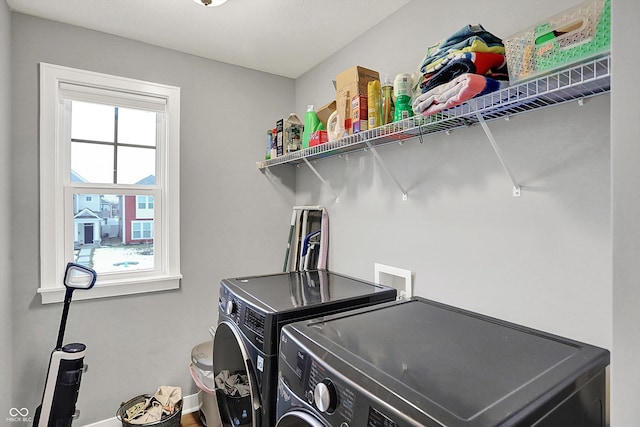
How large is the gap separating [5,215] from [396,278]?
7.02 feet

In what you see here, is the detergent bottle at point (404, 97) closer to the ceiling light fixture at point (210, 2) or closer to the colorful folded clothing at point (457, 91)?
the colorful folded clothing at point (457, 91)

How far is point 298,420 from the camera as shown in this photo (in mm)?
946

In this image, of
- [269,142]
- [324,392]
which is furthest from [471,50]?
[269,142]

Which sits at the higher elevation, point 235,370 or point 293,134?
point 293,134

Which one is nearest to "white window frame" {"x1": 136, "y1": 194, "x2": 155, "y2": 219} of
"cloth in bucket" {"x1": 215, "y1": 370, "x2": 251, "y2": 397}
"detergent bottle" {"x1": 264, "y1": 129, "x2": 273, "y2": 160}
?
"detergent bottle" {"x1": 264, "y1": 129, "x2": 273, "y2": 160}

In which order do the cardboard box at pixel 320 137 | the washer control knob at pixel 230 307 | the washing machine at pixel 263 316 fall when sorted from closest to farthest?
1. the washing machine at pixel 263 316
2. the washer control knob at pixel 230 307
3. the cardboard box at pixel 320 137

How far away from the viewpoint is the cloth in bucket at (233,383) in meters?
1.44

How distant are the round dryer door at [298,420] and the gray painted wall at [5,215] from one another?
1.69 meters

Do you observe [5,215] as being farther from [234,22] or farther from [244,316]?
[234,22]

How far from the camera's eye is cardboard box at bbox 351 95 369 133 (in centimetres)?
161

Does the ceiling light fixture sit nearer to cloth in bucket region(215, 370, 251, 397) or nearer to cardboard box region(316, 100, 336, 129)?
cardboard box region(316, 100, 336, 129)

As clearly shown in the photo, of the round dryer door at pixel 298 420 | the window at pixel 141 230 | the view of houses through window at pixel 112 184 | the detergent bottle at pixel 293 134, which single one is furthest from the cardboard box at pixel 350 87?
the window at pixel 141 230
